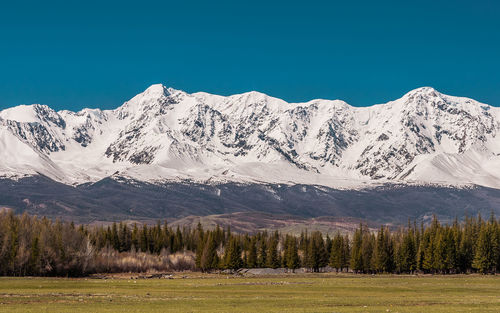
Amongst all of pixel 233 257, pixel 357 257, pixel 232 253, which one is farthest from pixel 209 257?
pixel 357 257

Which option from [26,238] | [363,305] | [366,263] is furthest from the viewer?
[366,263]

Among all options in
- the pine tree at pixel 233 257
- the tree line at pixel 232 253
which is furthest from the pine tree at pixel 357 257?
the pine tree at pixel 233 257

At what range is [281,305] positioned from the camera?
240ft

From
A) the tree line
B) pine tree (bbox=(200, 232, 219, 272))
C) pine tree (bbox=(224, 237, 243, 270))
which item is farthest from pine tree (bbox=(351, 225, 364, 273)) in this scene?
pine tree (bbox=(200, 232, 219, 272))

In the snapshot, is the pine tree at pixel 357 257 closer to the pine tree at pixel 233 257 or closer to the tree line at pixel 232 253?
the tree line at pixel 232 253

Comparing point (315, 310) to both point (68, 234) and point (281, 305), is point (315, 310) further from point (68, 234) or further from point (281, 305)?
point (68, 234)

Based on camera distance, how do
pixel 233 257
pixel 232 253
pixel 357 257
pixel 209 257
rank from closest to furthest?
pixel 357 257 < pixel 233 257 < pixel 232 253 < pixel 209 257

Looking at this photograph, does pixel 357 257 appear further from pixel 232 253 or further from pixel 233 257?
pixel 232 253

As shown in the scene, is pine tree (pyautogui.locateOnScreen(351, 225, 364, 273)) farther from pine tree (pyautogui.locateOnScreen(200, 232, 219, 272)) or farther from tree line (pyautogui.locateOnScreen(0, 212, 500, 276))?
pine tree (pyautogui.locateOnScreen(200, 232, 219, 272))

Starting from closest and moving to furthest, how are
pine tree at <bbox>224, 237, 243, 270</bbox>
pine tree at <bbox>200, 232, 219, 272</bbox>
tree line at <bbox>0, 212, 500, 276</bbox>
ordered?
tree line at <bbox>0, 212, 500, 276</bbox>
pine tree at <bbox>224, 237, 243, 270</bbox>
pine tree at <bbox>200, 232, 219, 272</bbox>

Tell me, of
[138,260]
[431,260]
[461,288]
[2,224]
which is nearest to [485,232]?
[431,260]

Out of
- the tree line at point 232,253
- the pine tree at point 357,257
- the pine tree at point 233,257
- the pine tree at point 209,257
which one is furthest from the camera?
the pine tree at point 209,257

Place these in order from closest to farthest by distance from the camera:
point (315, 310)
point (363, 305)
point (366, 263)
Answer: point (315, 310) < point (363, 305) < point (366, 263)

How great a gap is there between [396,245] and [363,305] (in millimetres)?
116290
